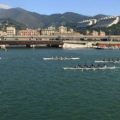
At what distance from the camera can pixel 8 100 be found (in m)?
31.7

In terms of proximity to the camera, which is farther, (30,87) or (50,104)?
(30,87)

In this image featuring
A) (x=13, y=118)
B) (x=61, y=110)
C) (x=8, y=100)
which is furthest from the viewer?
(x=8, y=100)

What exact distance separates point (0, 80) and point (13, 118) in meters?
17.0

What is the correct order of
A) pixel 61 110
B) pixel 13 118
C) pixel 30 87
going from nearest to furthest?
pixel 13 118 → pixel 61 110 → pixel 30 87

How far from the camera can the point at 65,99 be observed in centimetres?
3209

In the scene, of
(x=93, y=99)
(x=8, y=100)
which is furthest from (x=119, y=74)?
(x=8, y=100)

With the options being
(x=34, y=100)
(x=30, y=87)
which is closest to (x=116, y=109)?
(x=34, y=100)

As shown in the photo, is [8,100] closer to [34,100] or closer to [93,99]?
[34,100]

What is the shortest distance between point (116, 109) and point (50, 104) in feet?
→ 15.7

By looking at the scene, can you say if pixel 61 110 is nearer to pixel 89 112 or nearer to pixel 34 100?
pixel 89 112

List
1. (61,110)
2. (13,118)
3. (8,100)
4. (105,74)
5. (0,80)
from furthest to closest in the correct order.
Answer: (105,74) → (0,80) → (8,100) → (61,110) → (13,118)

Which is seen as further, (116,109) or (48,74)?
(48,74)

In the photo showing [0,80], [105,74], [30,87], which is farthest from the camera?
[105,74]

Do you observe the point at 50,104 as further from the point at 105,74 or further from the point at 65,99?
the point at 105,74
